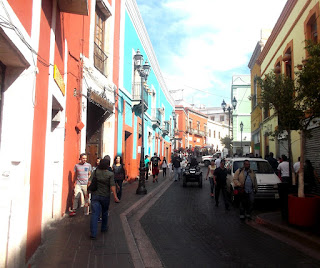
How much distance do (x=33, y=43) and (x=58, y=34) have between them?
85.9 inches

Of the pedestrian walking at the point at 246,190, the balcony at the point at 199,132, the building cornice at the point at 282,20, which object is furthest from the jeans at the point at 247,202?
the balcony at the point at 199,132

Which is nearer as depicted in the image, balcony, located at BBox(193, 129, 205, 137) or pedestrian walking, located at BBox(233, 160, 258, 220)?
pedestrian walking, located at BBox(233, 160, 258, 220)

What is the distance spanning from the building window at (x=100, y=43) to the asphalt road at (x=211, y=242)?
5785 millimetres

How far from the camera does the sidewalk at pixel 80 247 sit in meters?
4.44

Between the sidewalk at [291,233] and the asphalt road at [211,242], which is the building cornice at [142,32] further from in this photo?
the sidewalk at [291,233]

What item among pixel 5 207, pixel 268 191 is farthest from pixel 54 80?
pixel 268 191

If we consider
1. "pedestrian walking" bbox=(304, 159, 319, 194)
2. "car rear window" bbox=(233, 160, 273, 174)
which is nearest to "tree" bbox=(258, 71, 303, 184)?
"pedestrian walking" bbox=(304, 159, 319, 194)

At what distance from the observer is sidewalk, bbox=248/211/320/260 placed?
5586mm

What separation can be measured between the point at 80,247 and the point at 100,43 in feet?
28.0

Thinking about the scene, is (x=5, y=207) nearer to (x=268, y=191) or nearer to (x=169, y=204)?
(x=169, y=204)

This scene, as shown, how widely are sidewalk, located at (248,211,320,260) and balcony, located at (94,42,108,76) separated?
7.52 meters

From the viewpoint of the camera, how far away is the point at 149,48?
67.5 feet

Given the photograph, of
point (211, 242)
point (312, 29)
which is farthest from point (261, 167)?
point (211, 242)

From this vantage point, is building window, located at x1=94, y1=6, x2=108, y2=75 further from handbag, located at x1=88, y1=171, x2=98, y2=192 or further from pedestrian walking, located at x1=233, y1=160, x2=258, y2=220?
pedestrian walking, located at x1=233, y1=160, x2=258, y2=220
